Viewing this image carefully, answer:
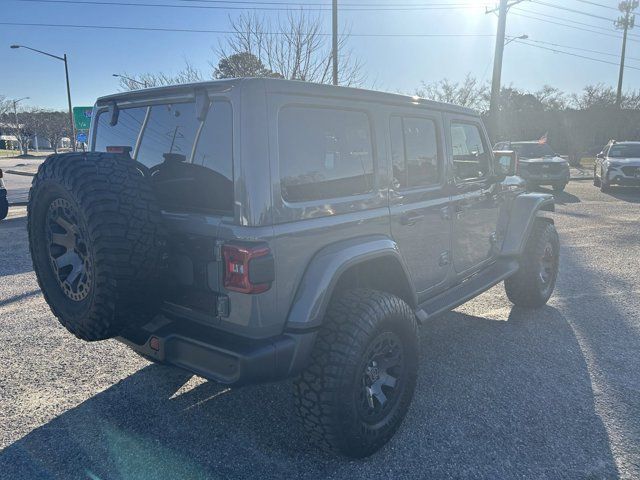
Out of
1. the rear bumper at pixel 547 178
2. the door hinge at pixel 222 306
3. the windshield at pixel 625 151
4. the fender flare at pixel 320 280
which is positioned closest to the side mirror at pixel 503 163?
the fender flare at pixel 320 280

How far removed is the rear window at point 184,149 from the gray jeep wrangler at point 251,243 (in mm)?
10

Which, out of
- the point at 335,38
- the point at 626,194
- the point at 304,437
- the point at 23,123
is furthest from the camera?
the point at 23,123

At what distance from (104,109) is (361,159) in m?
1.81

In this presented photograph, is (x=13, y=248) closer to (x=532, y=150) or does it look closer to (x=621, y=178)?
(x=532, y=150)

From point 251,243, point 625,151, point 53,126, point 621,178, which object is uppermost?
point 53,126

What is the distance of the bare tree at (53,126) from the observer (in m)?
54.7

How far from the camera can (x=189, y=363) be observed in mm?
2438

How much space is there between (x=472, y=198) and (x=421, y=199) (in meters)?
0.81

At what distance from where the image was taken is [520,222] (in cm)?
467

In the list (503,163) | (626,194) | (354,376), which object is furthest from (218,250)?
(626,194)

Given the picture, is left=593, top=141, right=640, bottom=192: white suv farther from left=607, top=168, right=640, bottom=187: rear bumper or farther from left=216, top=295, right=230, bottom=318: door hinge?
left=216, top=295, right=230, bottom=318: door hinge

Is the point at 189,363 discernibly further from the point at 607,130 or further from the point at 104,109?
the point at 607,130

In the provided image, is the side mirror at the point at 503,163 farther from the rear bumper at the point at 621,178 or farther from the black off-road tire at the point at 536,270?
the rear bumper at the point at 621,178

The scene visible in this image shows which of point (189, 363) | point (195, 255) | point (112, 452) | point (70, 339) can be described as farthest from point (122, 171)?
point (70, 339)
